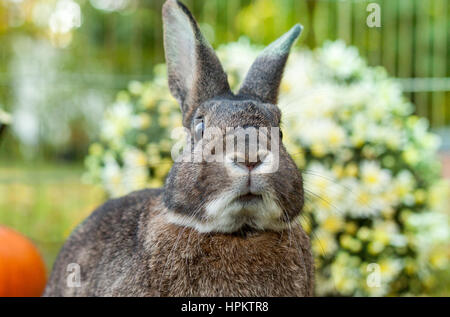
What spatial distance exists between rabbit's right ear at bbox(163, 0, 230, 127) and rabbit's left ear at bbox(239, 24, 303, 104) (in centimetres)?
14

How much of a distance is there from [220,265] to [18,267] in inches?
74.5

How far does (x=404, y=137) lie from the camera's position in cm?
450

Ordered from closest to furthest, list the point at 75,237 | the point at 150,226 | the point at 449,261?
the point at 150,226
the point at 75,237
the point at 449,261

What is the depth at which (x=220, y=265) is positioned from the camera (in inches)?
99.3

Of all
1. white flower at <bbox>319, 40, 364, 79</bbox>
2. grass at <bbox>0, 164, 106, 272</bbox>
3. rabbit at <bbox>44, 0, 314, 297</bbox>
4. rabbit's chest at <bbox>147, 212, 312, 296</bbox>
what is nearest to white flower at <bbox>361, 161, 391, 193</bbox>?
white flower at <bbox>319, 40, 364, 79</bbox>

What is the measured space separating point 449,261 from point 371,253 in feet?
4.17

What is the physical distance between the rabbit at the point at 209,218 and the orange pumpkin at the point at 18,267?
88 centimetres

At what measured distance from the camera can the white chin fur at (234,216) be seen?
7.47 ft

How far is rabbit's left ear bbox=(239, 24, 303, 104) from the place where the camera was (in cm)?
291

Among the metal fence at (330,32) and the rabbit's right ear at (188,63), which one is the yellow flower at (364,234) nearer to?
the rabbit's right ear at (188,63)

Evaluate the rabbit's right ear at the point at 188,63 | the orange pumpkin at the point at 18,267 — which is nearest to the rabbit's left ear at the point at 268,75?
the rabbit's right ear at the point at 188,63
